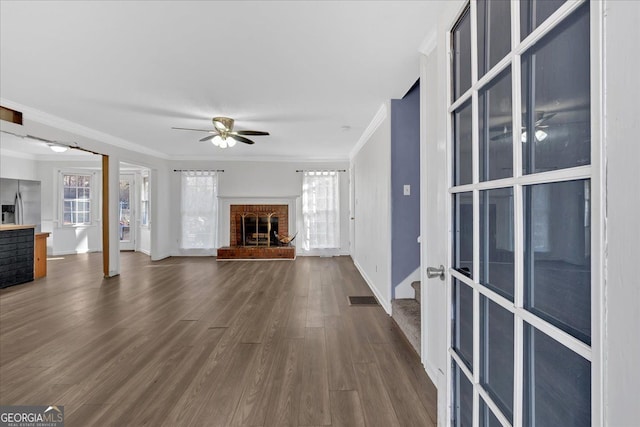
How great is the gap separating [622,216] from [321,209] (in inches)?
260

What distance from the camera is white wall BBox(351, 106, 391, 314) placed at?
11.0ft

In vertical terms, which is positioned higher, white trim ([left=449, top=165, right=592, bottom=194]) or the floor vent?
white trim ([left=449, top=165, right=592, bottom=194])

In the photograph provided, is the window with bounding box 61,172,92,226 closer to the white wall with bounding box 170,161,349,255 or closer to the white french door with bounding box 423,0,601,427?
the white wall with bounding box 170,161,349,255

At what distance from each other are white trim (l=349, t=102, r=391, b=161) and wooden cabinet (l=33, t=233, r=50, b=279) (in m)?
5.74

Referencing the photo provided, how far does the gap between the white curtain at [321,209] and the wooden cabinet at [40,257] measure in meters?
4.79

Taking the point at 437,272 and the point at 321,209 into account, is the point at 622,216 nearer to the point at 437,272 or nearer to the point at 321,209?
the point at 437,272

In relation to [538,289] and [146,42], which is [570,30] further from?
[146,42]

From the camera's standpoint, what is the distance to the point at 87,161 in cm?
729

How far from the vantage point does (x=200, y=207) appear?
22.9ft

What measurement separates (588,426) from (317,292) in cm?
373

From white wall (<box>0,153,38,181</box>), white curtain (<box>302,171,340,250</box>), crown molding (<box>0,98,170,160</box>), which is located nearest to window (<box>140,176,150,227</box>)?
crown molding (<box>0,98,170,160</box>)

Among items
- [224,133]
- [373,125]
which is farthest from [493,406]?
[224,133]

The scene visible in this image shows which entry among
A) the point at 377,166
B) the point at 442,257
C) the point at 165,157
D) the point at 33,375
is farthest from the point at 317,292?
the point at 165,157

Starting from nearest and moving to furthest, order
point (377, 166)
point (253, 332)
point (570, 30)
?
point (570, 30) → point (253, 332) → point (377, 166)
